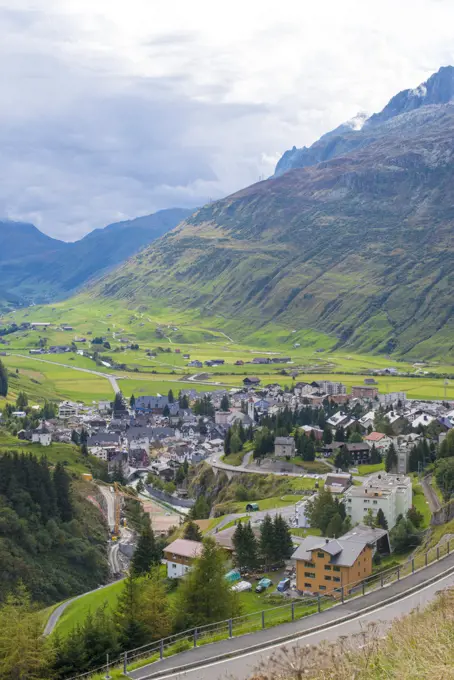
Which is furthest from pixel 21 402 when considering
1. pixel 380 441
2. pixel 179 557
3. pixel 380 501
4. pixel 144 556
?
pixel 380 501

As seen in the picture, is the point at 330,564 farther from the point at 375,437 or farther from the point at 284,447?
the point at 375,437

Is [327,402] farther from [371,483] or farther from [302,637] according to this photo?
[302,637]

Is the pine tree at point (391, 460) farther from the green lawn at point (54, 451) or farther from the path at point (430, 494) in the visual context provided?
the green lawn at point (54, 451)

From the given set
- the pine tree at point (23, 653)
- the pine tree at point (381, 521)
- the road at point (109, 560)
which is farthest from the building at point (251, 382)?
the pine tree at point (23, 653)

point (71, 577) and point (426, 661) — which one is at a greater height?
point (426, 661)

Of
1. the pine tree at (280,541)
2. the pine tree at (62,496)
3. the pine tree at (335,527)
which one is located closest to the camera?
the pine tree at (280,541)

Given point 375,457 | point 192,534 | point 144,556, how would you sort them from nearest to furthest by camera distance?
point 144,556 < point 192,534 < point 375,457

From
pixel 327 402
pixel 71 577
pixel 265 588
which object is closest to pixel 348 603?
pixel 265 588
